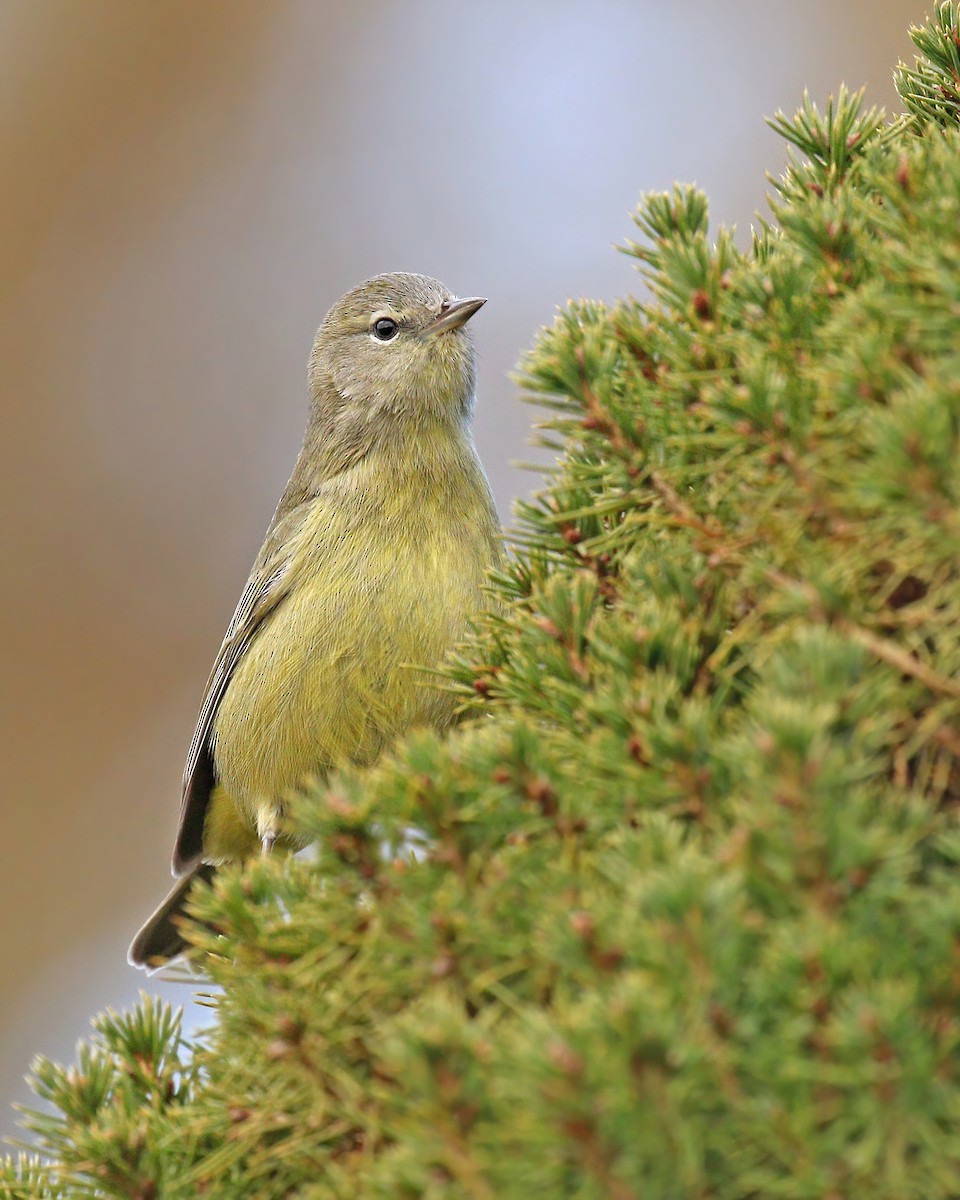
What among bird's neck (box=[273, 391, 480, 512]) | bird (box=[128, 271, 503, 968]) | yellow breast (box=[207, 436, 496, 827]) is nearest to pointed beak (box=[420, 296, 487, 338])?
bird (box=[128, 271, 503, 968])

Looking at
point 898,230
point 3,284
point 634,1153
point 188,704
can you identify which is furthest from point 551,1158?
point 3,284

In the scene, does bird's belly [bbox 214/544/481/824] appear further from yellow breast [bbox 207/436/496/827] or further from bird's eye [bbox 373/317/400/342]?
bird's eye [bbox 373/317/400/342]

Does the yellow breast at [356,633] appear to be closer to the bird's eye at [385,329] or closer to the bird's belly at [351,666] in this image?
the bird's belly at [351,666]

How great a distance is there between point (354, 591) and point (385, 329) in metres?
1.53

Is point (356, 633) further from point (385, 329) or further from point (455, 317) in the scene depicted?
point (385, 329)

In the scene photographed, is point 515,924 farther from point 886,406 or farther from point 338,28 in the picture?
point 338,28

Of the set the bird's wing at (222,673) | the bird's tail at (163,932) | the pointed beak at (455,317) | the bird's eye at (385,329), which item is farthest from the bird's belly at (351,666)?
the bird's eye at (385,329)

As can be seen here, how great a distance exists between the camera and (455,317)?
512cm

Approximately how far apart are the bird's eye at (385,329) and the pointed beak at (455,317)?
0.69ft

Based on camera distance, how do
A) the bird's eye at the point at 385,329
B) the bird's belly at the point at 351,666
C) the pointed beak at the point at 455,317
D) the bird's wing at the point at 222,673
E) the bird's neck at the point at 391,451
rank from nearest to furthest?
the bird's belly at the point at 351,666, the bird's neck at the point at 391,451, the bird's wing at the point at 222,673, the pointed beak at the point at 455,317, the bird's eye at the point at 385,329

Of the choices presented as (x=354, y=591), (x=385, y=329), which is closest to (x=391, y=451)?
(x=354, y=591)

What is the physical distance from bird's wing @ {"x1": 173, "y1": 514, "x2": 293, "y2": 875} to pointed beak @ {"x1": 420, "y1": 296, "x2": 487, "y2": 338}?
2.79 feet

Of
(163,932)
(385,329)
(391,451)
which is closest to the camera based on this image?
(391,451)

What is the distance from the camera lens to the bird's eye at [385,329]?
5.39m
